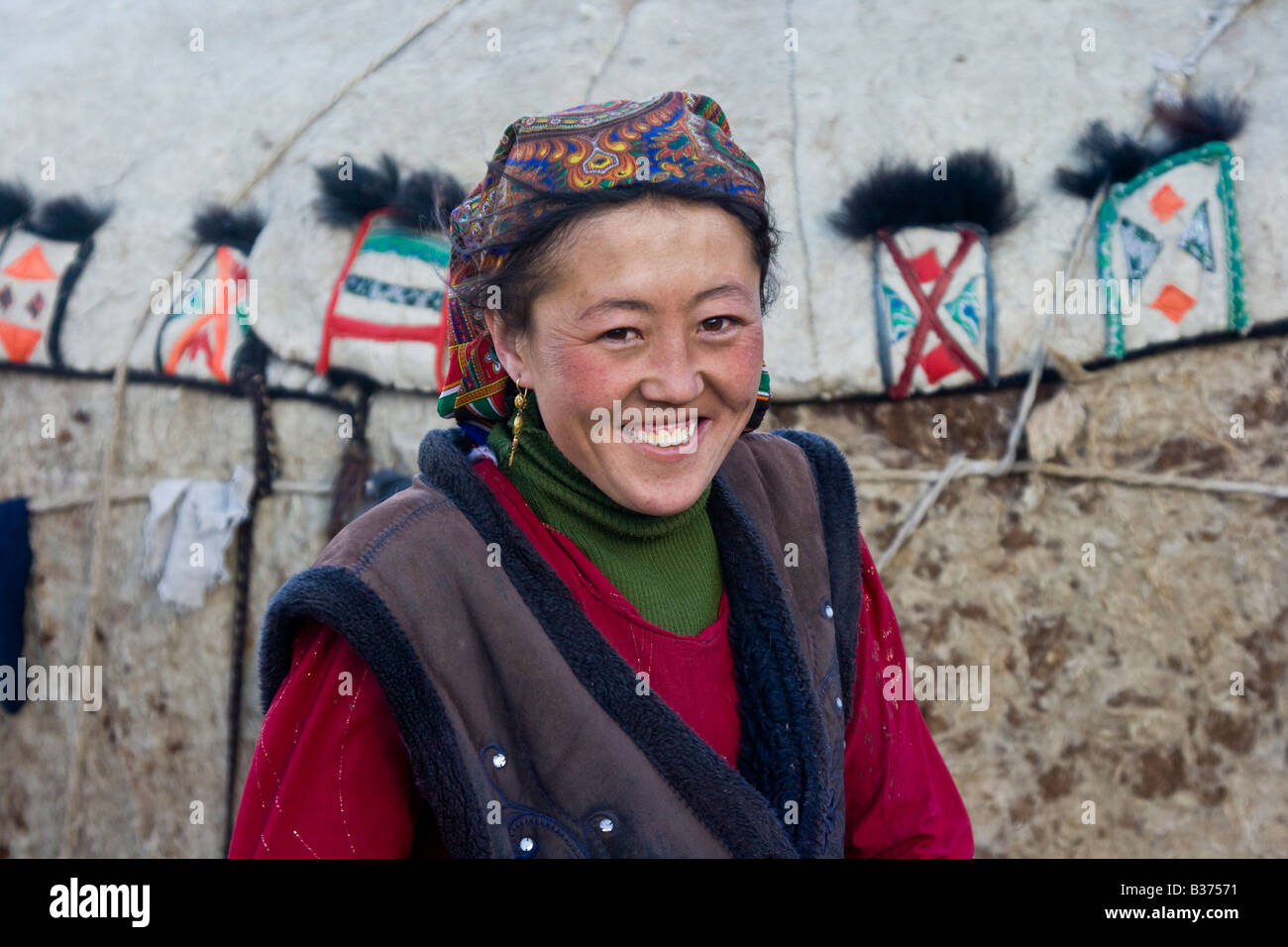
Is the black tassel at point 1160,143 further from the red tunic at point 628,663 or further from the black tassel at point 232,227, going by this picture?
the black tassel at point 232,227

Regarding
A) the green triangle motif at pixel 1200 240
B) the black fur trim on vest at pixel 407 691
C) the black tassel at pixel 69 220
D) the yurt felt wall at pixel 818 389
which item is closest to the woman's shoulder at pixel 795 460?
the black fur trim on vest at pixel 407 691

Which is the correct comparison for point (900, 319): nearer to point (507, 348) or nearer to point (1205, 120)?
point (1205, 120)

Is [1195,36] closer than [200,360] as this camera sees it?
Yes

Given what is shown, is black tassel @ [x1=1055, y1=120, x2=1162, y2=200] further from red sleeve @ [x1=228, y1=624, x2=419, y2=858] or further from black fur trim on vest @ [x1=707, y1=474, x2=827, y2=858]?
red sleeve @ [x1=228, y1=624, x2=419, y2=858]

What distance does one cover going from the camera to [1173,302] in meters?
2.44

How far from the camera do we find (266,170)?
318 cm

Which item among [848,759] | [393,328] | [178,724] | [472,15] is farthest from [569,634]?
[472,15]

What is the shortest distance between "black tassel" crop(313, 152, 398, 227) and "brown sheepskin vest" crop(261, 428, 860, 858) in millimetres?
1671

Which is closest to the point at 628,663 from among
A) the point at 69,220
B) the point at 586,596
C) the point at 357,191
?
the point at 586,596

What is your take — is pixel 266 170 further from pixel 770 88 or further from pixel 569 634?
pixel 569 634

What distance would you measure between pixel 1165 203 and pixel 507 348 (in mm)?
1785

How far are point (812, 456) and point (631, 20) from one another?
2048 mm

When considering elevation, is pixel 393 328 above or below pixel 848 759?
above

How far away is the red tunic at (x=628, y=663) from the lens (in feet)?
3.59
